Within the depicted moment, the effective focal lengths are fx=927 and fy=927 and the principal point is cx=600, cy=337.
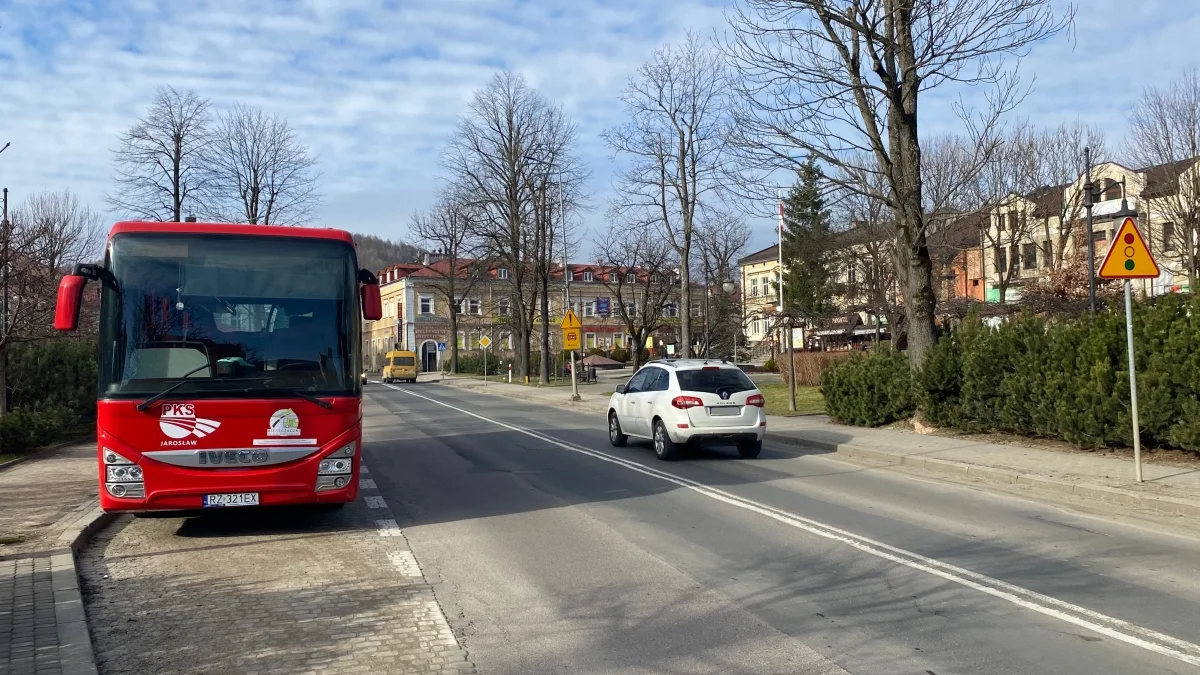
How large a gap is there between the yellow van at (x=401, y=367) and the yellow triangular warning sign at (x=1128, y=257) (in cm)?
5844

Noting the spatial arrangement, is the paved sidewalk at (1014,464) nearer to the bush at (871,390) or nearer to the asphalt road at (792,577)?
the bush at (871,390)

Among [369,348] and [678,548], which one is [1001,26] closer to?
[678,548]

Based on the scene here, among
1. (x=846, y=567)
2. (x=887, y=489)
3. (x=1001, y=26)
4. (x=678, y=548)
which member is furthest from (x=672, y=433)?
(x=1001, y=26)

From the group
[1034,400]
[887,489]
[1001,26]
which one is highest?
[1001,26]

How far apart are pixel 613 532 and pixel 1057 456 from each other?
759cm

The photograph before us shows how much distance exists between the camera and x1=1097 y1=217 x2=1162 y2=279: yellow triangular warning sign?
34.6ft

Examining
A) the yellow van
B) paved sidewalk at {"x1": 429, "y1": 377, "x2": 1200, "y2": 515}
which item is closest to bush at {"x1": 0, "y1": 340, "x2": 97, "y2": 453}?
paved sidewalk at {"x1": 429, "y1": 377, "x2": 1200, "y2": 515}

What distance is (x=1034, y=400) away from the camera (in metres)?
14.5

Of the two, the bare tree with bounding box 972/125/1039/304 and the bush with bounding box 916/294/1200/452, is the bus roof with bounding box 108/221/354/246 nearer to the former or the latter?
the bush with bounding box 916/294/1200/452

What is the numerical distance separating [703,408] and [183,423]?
843cm

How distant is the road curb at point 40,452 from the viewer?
14938 millimetres

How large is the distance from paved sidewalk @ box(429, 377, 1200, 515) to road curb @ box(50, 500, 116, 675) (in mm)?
9718

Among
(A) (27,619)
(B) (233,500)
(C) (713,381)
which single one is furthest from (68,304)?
(C) (713,381)

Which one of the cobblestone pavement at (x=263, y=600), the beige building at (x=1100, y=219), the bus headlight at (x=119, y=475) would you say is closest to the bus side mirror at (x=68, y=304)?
the bus headlight at (x=119, y=475)
